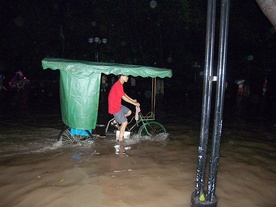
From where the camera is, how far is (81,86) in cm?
728

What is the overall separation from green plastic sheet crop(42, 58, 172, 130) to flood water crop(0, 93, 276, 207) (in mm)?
942

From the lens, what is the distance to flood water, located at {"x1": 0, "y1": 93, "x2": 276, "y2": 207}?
486 centimetres

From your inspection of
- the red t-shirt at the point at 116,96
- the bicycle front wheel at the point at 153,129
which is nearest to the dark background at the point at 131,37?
the bicycle front wheel at the point at 153,129

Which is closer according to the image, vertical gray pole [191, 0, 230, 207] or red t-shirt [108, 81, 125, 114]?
vertical gray pole [191, 0, 230, 207]

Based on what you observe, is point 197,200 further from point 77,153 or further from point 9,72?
point 9,72

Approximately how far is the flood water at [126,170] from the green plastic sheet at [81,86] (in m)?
0.94

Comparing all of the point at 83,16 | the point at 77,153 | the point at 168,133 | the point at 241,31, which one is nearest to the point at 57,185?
the point at 77,153

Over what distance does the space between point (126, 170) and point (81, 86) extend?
2727mm

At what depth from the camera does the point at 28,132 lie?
9.27 meters

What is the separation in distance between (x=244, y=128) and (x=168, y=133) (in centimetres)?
369

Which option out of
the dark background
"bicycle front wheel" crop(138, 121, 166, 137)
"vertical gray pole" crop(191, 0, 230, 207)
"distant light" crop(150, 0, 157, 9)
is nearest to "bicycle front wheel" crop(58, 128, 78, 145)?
"bicycle front wheel" crop(138, 121, 166, 137)

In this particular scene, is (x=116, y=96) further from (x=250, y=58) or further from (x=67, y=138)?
(x=250, y=58)

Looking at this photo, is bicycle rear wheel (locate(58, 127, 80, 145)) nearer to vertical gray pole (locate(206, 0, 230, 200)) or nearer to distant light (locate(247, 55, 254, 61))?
vertical gray pole (locate(206, 0, 230, 200))

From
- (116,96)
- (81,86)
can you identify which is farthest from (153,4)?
(81,86)
